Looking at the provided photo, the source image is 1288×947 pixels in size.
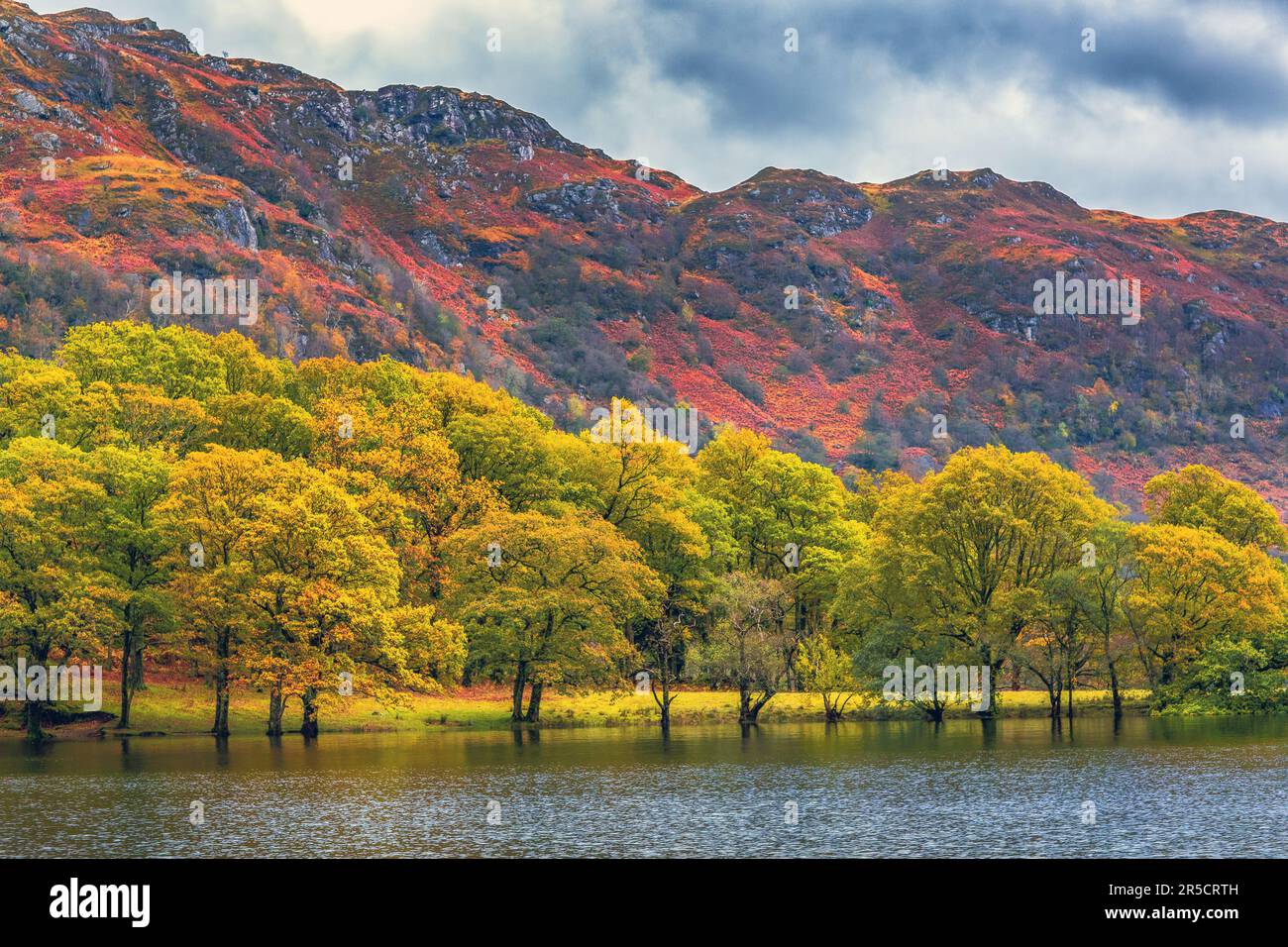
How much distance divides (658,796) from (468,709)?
39.0 m

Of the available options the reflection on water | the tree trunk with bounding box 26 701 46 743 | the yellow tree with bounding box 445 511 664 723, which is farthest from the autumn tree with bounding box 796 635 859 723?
the tree trunk with bounding box 26 701 46 743

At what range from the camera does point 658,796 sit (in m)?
43.8

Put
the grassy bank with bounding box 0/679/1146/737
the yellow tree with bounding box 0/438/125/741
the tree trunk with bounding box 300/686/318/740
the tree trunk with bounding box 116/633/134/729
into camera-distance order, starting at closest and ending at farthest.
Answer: the yellow tree with bounding box 0/438/125/741
the tree trunk with bounding box 300/686/318/740
the tree trunk with bounding box 116/633/134/729
the grassy bank with bounding box 0/679/1146/737

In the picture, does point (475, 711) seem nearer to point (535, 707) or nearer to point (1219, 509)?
point (535, 707)

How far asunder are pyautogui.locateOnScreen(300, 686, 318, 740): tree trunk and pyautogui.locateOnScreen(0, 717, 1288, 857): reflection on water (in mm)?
2873

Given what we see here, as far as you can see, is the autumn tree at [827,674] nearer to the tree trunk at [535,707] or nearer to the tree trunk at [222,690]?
the tree trunk at [535,707]

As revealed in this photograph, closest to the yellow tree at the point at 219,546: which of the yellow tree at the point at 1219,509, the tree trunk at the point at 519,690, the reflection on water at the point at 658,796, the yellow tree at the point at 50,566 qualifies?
the yellow tree at the point at 50,566

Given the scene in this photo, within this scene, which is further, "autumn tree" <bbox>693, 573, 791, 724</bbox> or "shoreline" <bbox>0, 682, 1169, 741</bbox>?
"autumn tree" <bbox>693, 573, 791, 724</bbox>

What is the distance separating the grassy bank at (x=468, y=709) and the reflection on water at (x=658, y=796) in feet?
17.2

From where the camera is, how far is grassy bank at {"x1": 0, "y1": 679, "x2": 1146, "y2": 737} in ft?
237

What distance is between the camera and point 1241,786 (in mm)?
43938

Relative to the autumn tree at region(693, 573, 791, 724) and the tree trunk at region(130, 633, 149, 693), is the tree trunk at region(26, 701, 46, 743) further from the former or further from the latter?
the autumn tree at region(693, 573, 791, 724)

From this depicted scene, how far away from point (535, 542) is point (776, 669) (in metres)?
16.7
